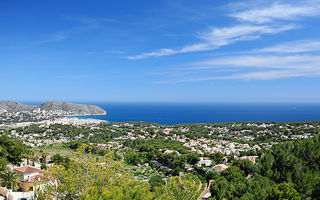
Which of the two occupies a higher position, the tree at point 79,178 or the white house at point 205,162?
the tree at point 79,178

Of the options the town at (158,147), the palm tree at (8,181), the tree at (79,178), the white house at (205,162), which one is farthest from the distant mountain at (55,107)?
the tree at (79,178)

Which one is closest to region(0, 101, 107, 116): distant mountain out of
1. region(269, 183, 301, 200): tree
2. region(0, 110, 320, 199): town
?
region(0, 110, 320, 199): town

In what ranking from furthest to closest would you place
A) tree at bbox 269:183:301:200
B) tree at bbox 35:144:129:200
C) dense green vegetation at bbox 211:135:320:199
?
dense green vegetation at bbox 211:135:320:199 → tree at bbox 269:183:301:200 → tree at bbox 35:144:129:200

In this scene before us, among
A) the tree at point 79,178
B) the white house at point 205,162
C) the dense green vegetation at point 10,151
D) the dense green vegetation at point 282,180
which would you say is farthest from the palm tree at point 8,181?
the white house at point 205,162

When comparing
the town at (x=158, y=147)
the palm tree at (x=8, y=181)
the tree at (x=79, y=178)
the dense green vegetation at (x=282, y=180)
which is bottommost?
the town at (x=158, y=147)

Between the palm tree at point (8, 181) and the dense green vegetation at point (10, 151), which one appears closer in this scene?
the palm tree at point (8, 181)

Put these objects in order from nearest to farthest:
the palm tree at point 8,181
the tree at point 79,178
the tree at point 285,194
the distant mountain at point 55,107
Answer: the tree at point 79,178
the tree at point 285,194
the palm tree at point 8,181
the distant mountain at point 55,107

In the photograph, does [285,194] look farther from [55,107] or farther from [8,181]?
[55,107]

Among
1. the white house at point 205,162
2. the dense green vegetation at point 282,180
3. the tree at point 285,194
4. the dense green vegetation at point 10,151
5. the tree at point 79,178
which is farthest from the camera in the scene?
the white house at point 205,162

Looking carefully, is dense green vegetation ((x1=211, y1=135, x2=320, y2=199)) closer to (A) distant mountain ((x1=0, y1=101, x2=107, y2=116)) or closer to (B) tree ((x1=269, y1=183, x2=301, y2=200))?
(B) tree ((x1=269, y1=183, x2=301, y2=200))

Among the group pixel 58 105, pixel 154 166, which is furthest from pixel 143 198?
pixel 58 105

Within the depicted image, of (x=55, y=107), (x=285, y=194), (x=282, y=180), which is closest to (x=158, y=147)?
(x=282, y=180)

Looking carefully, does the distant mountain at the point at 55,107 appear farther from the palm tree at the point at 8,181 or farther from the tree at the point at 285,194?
the tree at the point at 285,194
